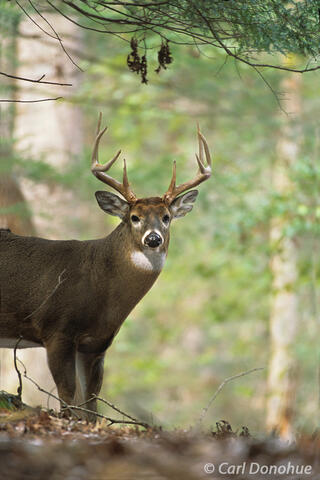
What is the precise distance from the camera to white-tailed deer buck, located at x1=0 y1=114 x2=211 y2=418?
668 centimetres

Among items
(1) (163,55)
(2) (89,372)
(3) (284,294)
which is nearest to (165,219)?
(2) (89,372)

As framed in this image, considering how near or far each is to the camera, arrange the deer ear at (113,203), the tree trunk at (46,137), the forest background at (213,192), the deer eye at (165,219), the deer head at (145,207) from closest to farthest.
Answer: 1. the deer head at (145,207)
2. the deer eye at (165,219)
3. the deer ear at (113,203)
4. the tree trunk at (46,137)
5. the forest background at (213,192)

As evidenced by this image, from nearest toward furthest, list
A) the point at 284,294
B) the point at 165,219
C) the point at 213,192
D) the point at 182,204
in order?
the point at 165,219, the point at 182,204, the point at 213,192, the point at 284,294

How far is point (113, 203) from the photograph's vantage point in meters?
7.30

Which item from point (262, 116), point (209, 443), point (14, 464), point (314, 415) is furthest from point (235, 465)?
point (262, 116)

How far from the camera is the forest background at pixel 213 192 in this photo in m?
13.3

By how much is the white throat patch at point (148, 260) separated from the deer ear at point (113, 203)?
20.0 inches

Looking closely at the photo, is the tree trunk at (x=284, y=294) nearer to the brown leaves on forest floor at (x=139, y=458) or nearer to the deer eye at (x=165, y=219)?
the deer eye at (x=165, y=219)

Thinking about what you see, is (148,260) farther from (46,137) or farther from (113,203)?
(46,137)

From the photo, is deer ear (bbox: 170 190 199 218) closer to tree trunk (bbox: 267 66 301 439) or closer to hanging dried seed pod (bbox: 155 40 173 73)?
hanging dried seed pod (bbox: 155 40 173 73)

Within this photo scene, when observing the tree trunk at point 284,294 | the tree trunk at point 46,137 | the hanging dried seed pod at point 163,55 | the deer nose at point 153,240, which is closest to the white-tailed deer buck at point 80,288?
→ the deer nose at point 153,240

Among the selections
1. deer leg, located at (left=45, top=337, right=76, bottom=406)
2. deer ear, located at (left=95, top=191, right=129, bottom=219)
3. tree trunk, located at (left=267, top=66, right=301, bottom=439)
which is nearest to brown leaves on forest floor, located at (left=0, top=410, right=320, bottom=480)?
deer leg, located at (left=45, top=337, right=76, bottom=406)

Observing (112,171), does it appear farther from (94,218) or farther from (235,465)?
(235,465)

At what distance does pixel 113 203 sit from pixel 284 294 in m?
9.23
